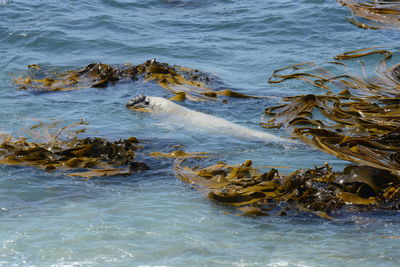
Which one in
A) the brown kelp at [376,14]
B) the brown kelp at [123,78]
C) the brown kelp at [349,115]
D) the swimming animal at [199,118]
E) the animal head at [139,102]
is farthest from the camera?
the brown kelp at [376,14]

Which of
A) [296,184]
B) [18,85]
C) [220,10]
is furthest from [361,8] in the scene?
[296,184]

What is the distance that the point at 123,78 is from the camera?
28.9 ft

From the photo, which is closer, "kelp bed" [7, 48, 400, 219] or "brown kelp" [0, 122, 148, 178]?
"kelp bed" [7, 48, 400, 219]

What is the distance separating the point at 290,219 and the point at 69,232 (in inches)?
60.6

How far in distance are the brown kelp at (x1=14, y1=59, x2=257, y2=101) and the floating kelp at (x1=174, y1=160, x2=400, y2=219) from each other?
3172mm

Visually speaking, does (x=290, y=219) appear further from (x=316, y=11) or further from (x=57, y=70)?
(x=316, y=11)

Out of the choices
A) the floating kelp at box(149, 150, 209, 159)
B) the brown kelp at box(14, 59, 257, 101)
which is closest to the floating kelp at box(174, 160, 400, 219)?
the floating kelp at box(149, 150, 209, 159)

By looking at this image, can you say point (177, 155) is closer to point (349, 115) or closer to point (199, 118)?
point (199, 118)

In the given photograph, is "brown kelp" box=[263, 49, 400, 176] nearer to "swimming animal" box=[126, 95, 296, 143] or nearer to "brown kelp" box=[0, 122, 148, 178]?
"swimming animal" box=[126, 95, 296, 143]

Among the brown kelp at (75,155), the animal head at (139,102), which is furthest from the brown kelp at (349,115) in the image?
the brown kelp at (75,155)

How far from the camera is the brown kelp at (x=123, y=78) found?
27.1ft

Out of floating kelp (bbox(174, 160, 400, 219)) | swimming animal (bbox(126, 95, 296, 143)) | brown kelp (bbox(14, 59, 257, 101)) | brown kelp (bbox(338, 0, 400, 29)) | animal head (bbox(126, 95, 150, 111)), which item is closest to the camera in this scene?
floating kelp (bbox(174, 160, 400, 219))

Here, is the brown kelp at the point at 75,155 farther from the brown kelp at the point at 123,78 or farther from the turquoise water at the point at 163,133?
the brown kelp at the point at 123,78

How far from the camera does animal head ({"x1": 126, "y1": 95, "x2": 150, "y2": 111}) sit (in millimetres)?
7496
